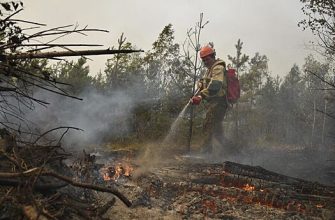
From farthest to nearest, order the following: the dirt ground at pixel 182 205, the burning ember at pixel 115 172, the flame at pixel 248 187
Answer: the burning ember at pixel 115 172 → the flame at pixel 248 187 → the dirt ground at pixel 182 205

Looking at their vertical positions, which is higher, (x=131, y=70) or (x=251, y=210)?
(x=131, y=70)

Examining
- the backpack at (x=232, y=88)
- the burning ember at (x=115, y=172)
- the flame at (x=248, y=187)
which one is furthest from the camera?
the backpack at (x=232, y=88)

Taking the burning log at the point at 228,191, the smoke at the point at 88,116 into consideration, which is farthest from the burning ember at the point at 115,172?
the smoke at the point at 88,116

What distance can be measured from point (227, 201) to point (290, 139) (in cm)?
2624

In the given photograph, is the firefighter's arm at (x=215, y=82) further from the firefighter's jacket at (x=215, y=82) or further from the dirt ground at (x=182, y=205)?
the dirt ground at (x=182, y=205)

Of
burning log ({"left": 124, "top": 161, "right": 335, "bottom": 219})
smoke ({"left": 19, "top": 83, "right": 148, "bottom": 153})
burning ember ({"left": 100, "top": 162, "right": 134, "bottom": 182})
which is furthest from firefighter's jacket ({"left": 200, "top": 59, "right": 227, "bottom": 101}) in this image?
smoke ({"left": 19, "top": 83, "right": 148, "bottom": 153})

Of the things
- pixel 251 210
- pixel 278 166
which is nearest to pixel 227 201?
pixel 251 210

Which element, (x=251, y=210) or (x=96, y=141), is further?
(x=96, y=141)

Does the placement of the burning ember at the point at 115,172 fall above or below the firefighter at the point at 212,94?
below

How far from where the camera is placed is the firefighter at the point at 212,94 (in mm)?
10359

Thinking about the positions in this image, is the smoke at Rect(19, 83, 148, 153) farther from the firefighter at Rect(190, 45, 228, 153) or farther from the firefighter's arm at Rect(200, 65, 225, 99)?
the firefighter's arm at Rect(200, 65, 225, 99)

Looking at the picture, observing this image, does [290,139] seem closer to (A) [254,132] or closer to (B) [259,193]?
(A) [254,132]

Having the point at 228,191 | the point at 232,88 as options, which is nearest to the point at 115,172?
the point at 228,191

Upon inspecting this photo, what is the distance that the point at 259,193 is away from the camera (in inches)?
255
